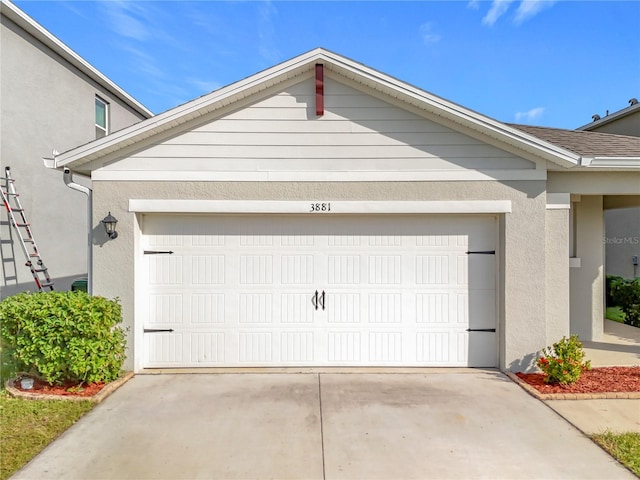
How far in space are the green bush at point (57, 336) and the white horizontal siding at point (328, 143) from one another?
89.4 inches

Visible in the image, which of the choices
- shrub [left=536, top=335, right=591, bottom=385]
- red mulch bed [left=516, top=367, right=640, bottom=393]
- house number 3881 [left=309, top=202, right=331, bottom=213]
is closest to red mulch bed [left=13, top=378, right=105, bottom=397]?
house number 3881 [left=309, top=202, right=331, bottom=213]

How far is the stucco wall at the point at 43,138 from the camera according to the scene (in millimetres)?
8148

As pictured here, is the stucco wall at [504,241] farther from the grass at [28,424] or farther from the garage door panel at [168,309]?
the grass at [28,424]

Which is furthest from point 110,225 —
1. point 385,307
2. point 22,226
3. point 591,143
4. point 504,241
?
point 591,143

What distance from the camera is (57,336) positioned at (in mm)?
4594

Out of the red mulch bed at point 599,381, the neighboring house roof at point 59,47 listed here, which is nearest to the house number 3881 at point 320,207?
the red mulch bed at point 599,381

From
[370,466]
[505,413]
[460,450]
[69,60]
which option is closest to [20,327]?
[370,466]

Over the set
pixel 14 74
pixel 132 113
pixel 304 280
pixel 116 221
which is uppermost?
pixel 132 113

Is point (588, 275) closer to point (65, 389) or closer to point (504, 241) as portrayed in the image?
point (504, 241)

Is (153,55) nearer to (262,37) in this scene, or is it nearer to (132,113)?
(262,37)

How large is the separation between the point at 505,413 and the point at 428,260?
2321 millimetres

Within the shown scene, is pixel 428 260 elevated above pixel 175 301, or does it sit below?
above

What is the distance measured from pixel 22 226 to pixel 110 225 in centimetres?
457

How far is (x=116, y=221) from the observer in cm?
541
